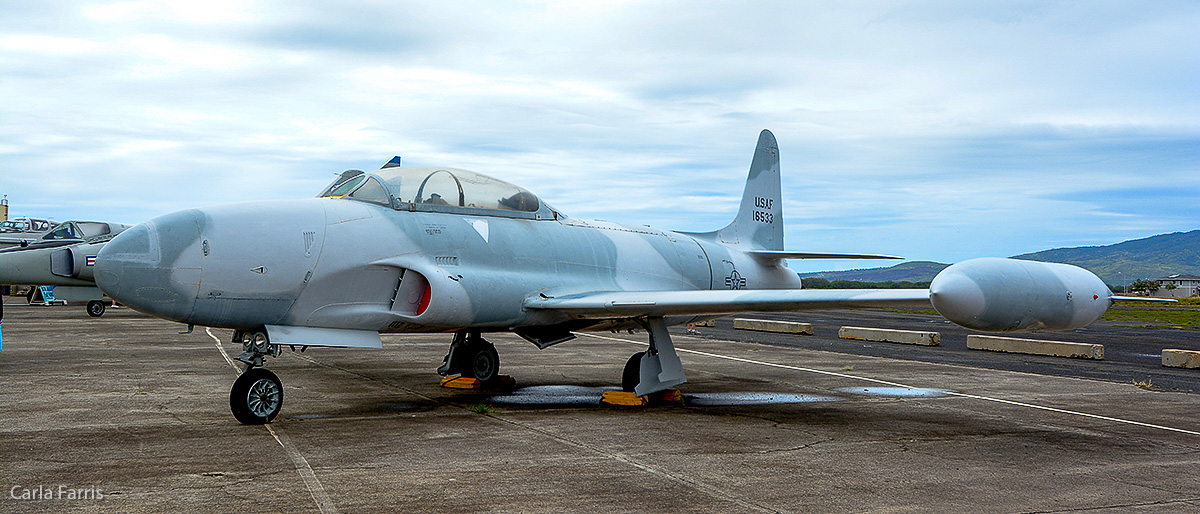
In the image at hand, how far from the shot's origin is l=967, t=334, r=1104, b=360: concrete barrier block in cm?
1770

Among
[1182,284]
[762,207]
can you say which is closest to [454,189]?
[762,207]

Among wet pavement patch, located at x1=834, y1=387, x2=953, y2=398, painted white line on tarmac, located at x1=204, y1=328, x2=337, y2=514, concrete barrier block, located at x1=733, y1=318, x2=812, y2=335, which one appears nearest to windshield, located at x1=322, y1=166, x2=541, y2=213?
painted white line on tarmac, located at x1=204, y1=328, x2=337, y2=514

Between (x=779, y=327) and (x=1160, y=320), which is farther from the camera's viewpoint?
(x=1160, y=320)

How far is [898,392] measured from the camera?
1186cm

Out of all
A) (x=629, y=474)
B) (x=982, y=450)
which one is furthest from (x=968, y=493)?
(x=629, y=474)

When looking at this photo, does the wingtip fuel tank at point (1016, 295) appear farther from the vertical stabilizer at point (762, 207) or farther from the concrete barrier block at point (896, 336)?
the concrete barrier block at point (896, 336)

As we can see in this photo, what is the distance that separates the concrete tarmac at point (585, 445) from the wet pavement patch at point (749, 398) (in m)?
0.04

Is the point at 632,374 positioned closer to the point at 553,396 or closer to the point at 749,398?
the point at 553,396

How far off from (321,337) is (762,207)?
29.8ft

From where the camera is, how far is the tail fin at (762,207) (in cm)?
1467

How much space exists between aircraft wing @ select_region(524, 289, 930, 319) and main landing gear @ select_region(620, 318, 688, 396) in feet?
2.33

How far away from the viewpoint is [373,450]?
22.7 feet

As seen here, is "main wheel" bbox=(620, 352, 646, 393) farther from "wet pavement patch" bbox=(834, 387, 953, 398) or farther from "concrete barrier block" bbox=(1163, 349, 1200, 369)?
"concrete barrier block" bbox=(1163, 349, 1200, 369)

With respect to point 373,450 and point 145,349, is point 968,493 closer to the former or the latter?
point 373,450
